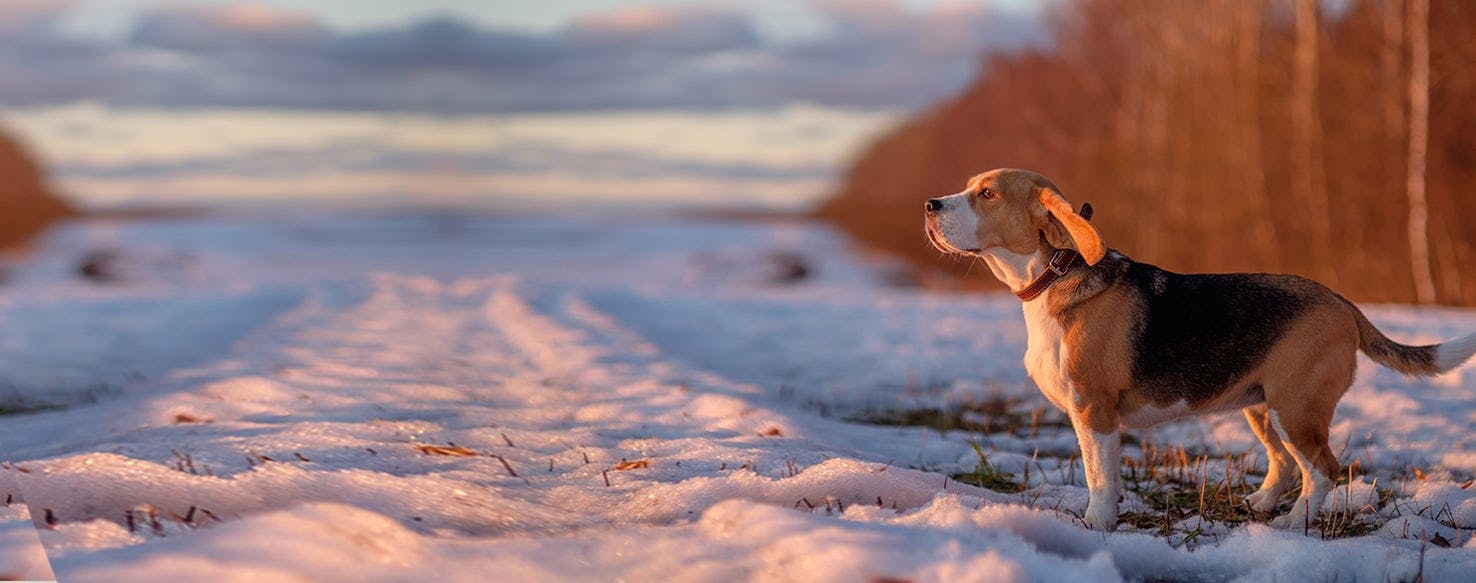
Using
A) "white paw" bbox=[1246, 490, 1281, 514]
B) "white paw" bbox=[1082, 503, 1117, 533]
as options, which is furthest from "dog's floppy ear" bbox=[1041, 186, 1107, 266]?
"white paw" bbox=[1246, 490, 1281, 514]

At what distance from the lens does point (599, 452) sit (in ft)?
20.8

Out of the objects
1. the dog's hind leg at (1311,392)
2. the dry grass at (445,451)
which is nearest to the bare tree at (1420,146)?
the dog's hind leg at (1311,392)

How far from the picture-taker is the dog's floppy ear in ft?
17.8

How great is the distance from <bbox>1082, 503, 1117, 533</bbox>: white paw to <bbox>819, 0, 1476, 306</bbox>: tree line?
16619 millimetres

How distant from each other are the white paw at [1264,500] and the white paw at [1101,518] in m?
1.08

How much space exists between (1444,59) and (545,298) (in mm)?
15988

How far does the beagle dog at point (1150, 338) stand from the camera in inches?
218

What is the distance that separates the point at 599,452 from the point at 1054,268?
2.68 metres

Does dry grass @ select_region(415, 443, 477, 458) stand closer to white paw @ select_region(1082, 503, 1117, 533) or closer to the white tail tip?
white paw @ select_region(1082, 503, 1117, 533)

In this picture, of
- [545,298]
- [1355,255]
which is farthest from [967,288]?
[545,298]

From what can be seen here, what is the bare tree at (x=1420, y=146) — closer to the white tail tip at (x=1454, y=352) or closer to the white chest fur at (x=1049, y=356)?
the white tail tip at (x=1454, y=352)

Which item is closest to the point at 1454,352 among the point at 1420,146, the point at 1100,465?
the point at 1100,465

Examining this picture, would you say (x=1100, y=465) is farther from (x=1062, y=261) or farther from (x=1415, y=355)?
(x=1415, y=355)

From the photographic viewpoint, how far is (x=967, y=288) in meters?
27.0
